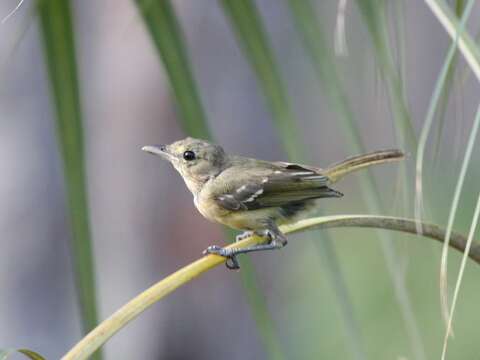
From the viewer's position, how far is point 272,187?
235 cm

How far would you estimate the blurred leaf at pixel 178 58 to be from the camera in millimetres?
1504

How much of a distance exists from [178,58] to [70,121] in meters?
0.19

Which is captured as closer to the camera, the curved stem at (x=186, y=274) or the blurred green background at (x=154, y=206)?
the curved stem at (x=186, y=274)

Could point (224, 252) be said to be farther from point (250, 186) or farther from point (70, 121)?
point (250, 186)

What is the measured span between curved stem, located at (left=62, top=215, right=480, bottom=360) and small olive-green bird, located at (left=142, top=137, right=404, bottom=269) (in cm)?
63

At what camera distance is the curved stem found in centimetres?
105

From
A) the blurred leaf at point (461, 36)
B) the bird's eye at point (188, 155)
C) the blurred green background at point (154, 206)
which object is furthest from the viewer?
the blurred green background at point (154, 206)

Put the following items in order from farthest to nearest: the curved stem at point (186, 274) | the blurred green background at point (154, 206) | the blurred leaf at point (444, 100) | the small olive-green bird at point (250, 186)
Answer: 1. the blurred green background at point (154, 206)
2. the small olive-green bird at point (250, 186)
3. the blurred leaf at point (444, 100)
4. the curved stem at point (186, 274)

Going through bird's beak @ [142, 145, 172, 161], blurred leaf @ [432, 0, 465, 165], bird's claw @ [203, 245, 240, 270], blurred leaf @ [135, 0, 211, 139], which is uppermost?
blurred leaf @ [135, 0, 211, 139]

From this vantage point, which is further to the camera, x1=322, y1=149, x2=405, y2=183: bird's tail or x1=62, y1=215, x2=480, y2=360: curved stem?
x1=322, y1=149, x2=405, y2=183: bird's tail

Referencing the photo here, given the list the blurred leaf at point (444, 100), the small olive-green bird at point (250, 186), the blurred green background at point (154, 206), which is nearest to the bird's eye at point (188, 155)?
the small olive-green bird at point (250, 186)

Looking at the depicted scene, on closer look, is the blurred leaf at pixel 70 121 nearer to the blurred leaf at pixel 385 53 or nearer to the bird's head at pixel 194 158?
the blurred leaf at pixel 385 53

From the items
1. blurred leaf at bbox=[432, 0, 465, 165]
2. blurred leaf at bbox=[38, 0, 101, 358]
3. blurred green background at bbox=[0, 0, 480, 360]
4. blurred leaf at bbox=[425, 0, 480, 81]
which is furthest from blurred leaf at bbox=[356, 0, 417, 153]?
blurred green background at bbox=[0, 0, 480, 360]

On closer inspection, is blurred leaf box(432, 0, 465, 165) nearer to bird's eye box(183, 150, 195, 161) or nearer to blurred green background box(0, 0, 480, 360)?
bird's eye box(183, 150, 195, 161)
